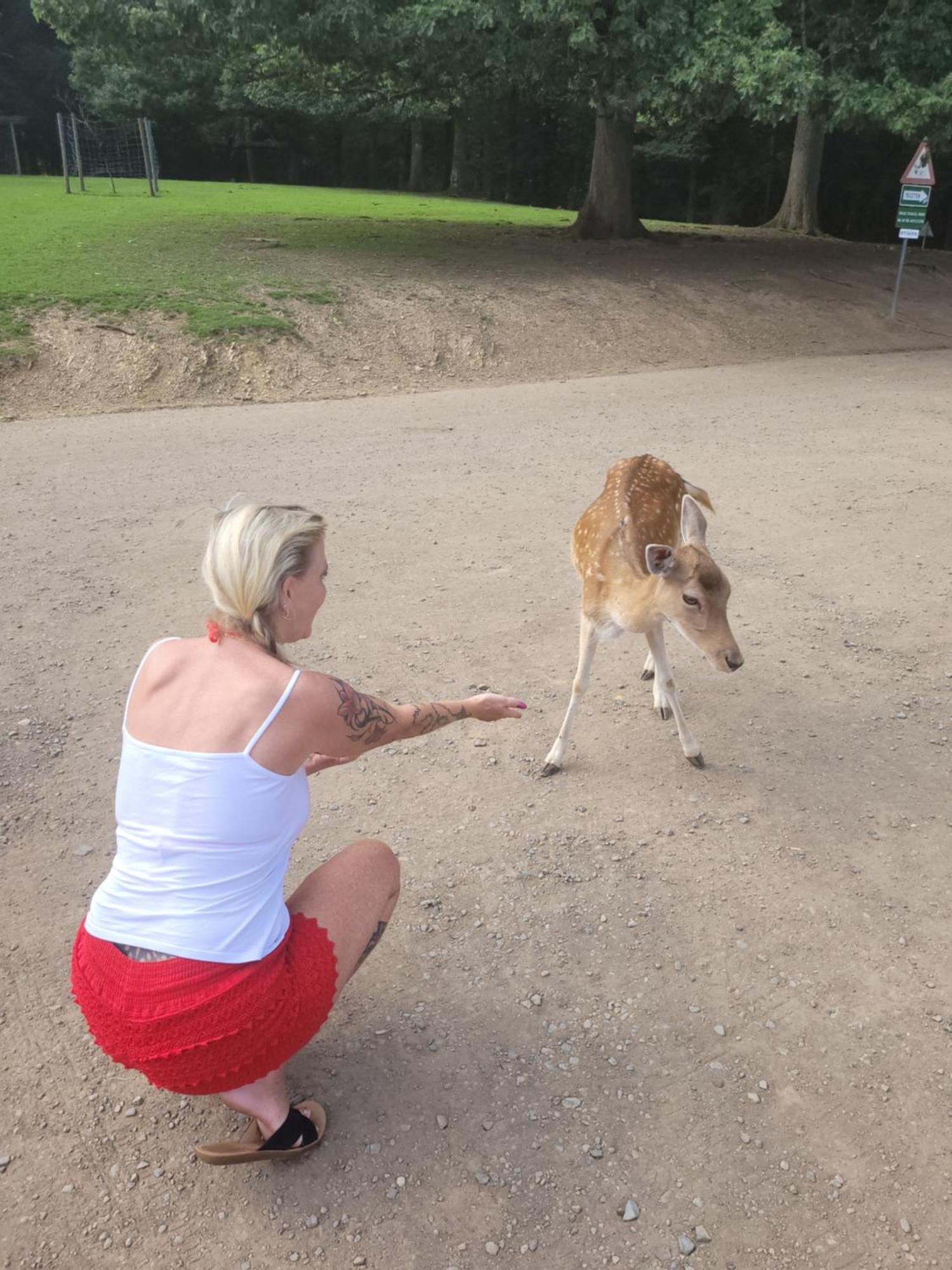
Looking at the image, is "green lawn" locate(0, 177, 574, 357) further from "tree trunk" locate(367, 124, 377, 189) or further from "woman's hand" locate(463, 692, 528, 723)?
"tree trunk" locate(367, 124, 377, 189)

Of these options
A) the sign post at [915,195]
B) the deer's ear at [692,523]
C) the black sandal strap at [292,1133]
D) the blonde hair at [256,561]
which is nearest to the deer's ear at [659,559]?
the deer's ear at [692,523]

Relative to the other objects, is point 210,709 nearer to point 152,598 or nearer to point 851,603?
point 152,598

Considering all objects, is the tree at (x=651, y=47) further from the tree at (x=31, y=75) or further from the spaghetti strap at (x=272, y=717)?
the tree at (x=31, y=75)

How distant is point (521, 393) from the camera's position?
39.6 ft

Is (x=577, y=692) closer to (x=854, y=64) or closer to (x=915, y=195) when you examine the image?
(x=854, y=64)

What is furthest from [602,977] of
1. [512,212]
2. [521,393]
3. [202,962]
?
[512,212]

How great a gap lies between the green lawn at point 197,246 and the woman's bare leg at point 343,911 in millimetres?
10698

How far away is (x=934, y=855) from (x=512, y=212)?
2694 centimetres

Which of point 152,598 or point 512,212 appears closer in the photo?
point 152,598

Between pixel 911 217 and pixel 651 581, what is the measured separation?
13585mm

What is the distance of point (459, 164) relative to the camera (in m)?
37.7

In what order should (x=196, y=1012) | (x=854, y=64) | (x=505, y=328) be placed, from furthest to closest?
A: (x=505, y=328) < (x=854, y=64) < (x=196, y=1012)

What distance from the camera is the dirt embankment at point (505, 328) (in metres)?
11.8

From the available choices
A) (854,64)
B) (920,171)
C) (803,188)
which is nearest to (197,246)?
(854,64)
